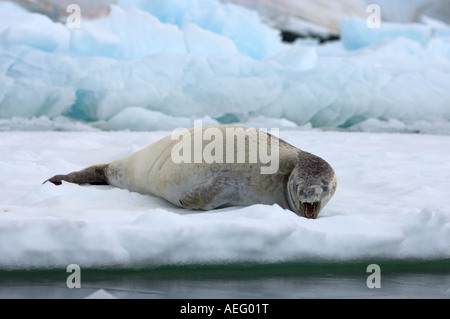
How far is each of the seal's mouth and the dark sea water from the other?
30 cm

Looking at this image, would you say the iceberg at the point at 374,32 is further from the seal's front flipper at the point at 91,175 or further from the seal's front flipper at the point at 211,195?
the seal's front flipper at the point at 211,195

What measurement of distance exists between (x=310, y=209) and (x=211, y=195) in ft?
1.28

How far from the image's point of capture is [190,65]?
288 inches

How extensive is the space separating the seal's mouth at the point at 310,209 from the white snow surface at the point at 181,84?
463cm

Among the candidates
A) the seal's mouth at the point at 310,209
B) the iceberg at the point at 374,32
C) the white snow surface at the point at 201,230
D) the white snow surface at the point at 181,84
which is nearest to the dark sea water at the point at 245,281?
the white snow surface at the point at 201,230

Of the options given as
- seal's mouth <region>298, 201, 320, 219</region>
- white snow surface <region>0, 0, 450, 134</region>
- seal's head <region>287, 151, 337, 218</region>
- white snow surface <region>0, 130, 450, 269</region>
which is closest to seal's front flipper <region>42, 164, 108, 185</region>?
white snow surface <region>0, 130, 450, 269</region>

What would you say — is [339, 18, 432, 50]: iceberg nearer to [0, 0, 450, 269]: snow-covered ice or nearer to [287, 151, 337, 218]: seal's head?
[0, 0, 450, 269]: snow-covered ice

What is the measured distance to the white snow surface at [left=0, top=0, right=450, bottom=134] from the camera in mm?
6906

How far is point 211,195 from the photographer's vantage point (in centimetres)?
220

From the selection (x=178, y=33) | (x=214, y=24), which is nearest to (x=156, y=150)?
(x=178, y=33)

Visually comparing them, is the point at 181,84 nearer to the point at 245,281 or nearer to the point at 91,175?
the point at 91,175

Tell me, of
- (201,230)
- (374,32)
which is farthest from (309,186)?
(374,32)

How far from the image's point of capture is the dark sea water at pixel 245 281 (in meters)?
1.50
